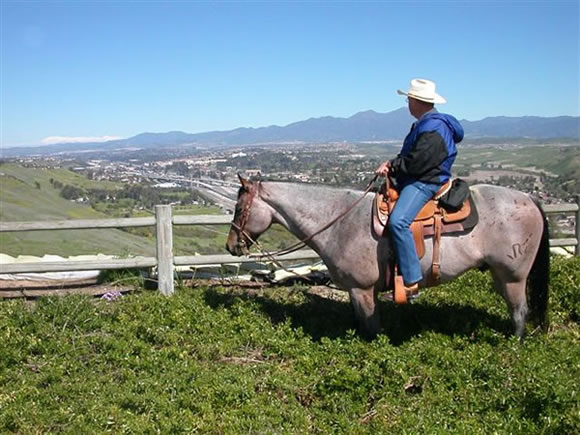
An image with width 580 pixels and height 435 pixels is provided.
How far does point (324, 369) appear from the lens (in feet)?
18.4

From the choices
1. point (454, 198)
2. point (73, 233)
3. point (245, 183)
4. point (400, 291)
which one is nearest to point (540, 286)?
point (454, 198)

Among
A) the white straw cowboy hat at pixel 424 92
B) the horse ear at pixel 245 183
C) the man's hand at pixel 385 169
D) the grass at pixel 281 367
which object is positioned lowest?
the grass at pixel 281 367

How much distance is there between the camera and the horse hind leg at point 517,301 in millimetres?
6086

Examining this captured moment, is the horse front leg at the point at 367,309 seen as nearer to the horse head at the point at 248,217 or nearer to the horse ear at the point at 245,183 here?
the horse head at the point at 248,217

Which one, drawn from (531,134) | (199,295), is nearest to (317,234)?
(199,295)

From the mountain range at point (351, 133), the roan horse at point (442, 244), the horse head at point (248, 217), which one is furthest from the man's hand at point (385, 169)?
the mountain range at point (351, 133)

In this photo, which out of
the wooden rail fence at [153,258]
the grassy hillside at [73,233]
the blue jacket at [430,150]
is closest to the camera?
the blue jacket at [430,150]

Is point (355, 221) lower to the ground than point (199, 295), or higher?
higher

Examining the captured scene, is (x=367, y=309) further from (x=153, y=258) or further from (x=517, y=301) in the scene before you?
(x=153, y=258)

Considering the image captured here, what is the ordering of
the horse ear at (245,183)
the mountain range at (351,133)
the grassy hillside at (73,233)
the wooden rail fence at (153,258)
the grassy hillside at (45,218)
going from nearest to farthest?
the horse ear at (245,183), the wooden rail fence at (153,258), the grassy hillside at (73,233), the grassy hillside at (45,218), the mountain range at (351,133)

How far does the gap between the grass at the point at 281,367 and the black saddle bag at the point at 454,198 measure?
1.54m

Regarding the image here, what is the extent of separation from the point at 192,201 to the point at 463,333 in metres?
12.9

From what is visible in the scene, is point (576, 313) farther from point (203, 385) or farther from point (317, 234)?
point (203, 385)

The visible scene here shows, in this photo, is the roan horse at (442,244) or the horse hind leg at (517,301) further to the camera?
the horse hind leg at (517,301)
